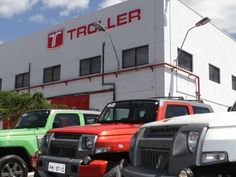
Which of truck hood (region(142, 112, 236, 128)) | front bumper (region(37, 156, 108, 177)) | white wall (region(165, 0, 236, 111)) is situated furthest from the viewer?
white wall (region(165, 0, 236, 111))

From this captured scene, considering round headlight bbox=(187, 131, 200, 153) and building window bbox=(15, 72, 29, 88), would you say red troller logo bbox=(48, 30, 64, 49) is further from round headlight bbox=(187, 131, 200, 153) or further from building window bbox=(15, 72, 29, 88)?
round headlight bbox=(187, 131, 200, 153)

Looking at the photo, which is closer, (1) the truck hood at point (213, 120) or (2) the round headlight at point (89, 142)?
(1) the truck hood at point (213, 120)

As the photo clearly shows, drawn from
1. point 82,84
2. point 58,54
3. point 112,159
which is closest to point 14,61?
point 58,54

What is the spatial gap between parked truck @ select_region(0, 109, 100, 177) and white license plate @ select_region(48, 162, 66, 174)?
6.12 feet

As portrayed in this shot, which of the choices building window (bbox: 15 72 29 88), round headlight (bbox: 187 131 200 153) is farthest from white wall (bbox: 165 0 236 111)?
round headlight (bbox: 187 131 200 153)

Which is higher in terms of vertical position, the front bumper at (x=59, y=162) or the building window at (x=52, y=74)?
the building window at (x=52, y=74)

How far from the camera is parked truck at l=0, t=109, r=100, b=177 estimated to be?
9.23m

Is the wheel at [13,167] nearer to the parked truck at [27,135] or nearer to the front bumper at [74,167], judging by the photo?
the parked truck at [27,135]

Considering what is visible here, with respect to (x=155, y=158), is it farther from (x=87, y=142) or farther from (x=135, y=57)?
(x=135, y=57)

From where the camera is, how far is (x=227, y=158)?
4547 millimetres

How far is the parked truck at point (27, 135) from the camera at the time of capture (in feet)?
30.3

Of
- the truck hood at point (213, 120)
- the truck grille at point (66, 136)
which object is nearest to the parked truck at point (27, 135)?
the truck grille at point (66, 136)

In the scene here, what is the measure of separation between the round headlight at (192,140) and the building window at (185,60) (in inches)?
707

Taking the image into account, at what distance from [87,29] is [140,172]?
20.6 metres
